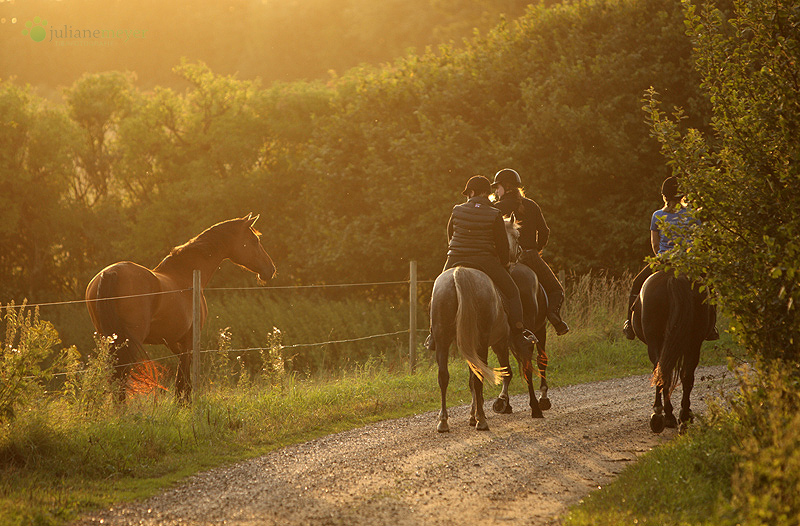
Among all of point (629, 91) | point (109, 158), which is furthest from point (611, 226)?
point (109, 158)

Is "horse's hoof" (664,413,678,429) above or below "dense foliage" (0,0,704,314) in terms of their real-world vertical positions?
below

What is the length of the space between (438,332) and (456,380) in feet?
14.2

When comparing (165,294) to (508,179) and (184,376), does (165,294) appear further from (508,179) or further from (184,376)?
(508,179)

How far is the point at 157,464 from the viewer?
7.40m

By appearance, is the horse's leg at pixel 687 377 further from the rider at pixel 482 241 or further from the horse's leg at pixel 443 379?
the horse's leg at pixel 443 379

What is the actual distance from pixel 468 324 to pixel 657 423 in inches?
87.4

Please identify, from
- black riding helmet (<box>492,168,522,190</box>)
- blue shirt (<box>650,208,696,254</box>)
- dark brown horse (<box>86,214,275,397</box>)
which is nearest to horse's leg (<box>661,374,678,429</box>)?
blue shirt (<box>650,208,696,254</box>)

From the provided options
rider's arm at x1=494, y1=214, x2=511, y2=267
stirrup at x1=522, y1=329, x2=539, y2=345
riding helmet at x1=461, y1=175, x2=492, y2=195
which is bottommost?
stirrup at x1=522, y1=329, x2=539, y2=345

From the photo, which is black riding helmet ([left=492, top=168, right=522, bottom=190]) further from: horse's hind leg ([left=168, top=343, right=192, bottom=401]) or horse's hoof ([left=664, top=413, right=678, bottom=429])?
horse's hind leg ([left=168, top=343, right=192, bottom=401])

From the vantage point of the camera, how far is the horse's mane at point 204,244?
36.6 feet

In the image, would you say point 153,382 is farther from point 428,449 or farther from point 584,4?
point 584,4

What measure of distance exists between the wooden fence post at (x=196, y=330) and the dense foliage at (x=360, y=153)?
10573mm

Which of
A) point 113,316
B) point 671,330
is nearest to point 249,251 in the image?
point 113,316

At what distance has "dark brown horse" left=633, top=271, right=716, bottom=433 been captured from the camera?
28.5 ft
